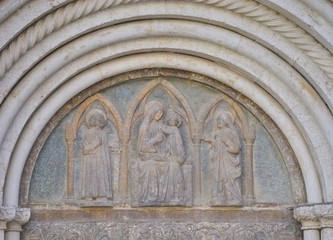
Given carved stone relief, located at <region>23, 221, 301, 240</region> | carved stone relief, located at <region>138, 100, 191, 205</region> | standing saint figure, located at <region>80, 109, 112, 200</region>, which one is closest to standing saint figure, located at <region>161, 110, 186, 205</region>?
carved stone relief, located at <region>138, 100, 191, 205</region>

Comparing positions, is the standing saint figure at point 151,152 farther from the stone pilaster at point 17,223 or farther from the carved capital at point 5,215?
the carved capital at point 5,215

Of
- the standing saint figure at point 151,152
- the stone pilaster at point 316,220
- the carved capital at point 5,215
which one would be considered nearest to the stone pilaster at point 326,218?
the stone pilaster at point 316,220

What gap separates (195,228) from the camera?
9.73 m

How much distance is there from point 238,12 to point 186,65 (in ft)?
2.85

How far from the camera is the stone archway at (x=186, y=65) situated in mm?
9281

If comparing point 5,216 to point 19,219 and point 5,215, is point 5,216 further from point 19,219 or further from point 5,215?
point 19,219

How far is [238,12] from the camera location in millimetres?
9656

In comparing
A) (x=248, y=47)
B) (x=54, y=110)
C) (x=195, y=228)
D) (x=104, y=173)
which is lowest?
(x=195, y=228)

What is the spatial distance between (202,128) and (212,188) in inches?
28.2

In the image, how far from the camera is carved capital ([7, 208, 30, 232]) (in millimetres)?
9234

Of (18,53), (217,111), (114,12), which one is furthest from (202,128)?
(18,53)

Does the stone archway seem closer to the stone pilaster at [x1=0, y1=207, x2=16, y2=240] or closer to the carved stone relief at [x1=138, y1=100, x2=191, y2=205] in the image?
the stone pilaster at [x1=0, y1=207, x2=16, y2=240]

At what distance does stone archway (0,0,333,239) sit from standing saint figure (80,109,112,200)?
0.18 metres

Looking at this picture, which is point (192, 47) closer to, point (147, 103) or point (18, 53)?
point (147, 103)
